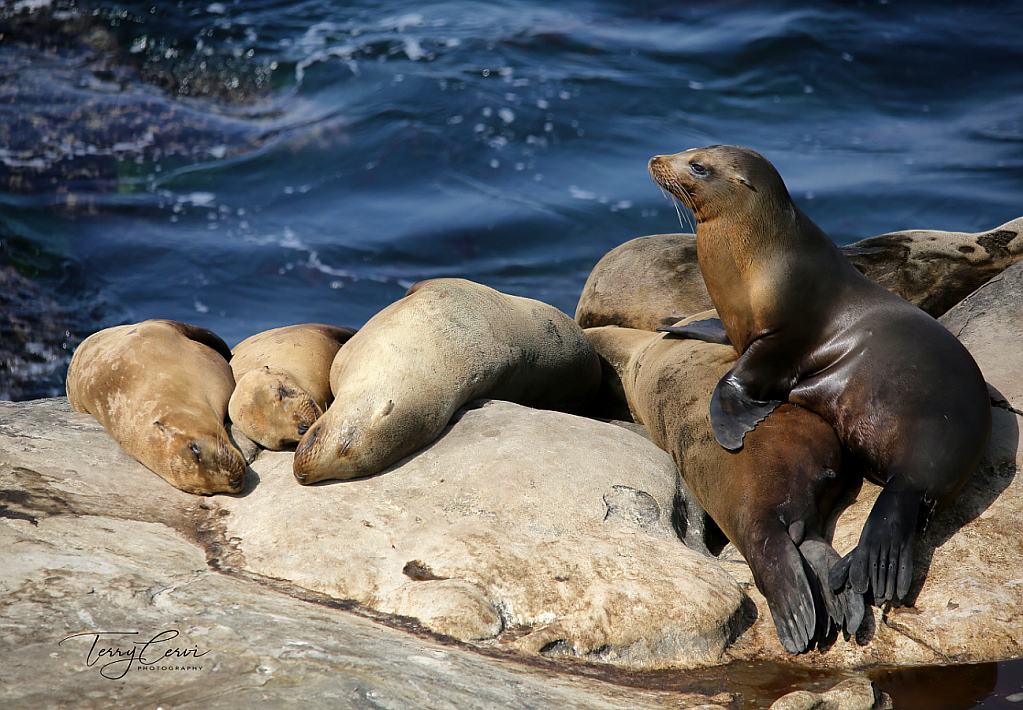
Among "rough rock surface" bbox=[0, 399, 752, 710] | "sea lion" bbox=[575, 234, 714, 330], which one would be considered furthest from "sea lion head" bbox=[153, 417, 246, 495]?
"sea lion" bbox=[575, 234, 714, 330]

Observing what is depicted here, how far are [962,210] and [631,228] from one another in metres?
4.63

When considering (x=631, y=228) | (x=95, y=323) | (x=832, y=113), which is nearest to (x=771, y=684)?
(x=95, y=323)

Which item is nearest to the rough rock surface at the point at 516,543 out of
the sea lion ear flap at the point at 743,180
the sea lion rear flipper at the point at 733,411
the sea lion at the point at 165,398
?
the sea lion at the point at 165,398

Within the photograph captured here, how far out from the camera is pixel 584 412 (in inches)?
217

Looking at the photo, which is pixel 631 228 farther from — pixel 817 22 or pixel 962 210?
pixel 817 22

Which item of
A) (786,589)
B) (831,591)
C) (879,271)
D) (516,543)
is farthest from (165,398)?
(879,271)

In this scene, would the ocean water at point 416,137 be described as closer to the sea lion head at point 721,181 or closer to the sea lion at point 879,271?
the sea lion at point 879,271

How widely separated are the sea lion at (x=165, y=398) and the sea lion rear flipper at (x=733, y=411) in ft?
6.65

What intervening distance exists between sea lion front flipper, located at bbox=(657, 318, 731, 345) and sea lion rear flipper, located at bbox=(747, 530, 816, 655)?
1526mm

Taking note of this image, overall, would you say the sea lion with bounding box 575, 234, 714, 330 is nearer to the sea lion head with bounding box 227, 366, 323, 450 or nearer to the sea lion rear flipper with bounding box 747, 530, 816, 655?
the sea lion head with bounding box 227, 366, 323, 450

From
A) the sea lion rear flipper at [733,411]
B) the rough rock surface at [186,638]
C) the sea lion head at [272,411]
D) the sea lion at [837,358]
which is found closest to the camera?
the rough rock surface at [186,638]

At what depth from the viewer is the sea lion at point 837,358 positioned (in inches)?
134

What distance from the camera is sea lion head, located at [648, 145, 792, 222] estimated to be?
4.43m

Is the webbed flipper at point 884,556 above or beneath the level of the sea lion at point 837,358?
beneath
